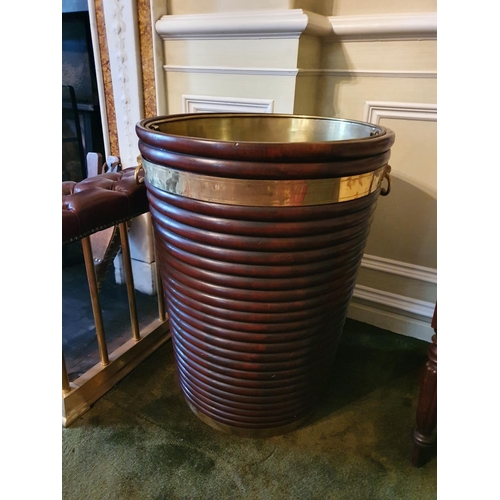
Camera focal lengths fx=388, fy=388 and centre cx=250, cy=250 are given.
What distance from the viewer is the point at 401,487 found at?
946 millimetres

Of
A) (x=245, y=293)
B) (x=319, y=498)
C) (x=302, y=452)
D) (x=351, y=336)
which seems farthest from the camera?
(x=351, y=336)

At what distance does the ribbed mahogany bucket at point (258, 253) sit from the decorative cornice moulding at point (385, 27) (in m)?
0.42

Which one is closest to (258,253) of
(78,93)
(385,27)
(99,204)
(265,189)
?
(265,189)

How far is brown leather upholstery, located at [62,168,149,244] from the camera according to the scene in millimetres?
966

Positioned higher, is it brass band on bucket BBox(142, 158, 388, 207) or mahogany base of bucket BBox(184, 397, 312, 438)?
brass band on bucket BBox(142, 158, 388, 207)

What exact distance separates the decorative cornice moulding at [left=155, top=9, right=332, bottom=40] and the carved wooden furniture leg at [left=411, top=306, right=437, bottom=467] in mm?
931

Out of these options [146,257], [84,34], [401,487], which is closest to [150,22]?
[84,34]

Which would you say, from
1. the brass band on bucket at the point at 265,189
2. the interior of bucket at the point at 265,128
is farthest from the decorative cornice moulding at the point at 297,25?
the brass band on bucket at the point at 265,189

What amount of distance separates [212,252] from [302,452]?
0.62m

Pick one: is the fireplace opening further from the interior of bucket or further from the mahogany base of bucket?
the mahogany base of bucket

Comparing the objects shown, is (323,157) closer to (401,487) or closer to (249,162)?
(249,162)

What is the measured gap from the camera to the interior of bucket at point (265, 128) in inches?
42.4

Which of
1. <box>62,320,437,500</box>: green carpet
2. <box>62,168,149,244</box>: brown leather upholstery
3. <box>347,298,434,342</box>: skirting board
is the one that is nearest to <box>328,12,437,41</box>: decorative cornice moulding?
<box>62,168,149,244</box>: brown leather upholstery

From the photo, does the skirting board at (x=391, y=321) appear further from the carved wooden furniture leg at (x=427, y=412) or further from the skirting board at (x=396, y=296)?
the carved wooden furniture leg at (x=427, y=412)
